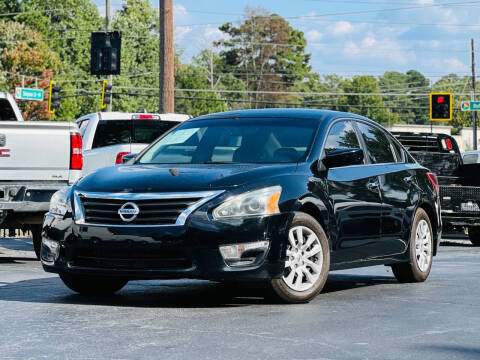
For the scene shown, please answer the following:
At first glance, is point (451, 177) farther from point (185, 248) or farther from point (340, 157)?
point (185, 248)

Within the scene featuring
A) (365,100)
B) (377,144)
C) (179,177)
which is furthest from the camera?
(365,100)

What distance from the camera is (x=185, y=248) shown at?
811cm

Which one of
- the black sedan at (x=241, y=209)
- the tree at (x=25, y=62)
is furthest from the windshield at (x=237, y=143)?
the tree at (x=25, y=62)

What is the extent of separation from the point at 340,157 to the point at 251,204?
1.30m

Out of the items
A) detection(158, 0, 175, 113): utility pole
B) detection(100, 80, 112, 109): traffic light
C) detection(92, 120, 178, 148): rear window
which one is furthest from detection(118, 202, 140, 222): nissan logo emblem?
detection(100, 80, 112, 109): traffic light

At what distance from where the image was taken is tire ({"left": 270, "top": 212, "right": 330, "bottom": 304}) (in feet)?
27.9

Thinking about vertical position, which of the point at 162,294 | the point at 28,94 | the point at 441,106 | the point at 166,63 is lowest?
the point at 162,294

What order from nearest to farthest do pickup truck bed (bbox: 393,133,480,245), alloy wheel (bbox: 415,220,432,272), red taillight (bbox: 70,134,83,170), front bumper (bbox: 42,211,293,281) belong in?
front bumper (bbox: 42,211,293,281) < alloy wheel (bbox: 415,220,432,272) < red taillight (bbox: 70,134,83,170) < pickup truck bed (bbox: 393,133,480,245)

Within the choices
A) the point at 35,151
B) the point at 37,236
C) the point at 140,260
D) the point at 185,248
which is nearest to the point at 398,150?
the point at 185,248

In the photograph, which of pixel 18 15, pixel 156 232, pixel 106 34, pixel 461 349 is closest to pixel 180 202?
pixel 156 232

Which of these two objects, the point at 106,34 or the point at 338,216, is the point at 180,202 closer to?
the point at 338,216

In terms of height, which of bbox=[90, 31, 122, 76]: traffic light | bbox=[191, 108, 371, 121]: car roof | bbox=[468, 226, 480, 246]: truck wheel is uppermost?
bbox=[90, 31, 122, 76]: traffic light

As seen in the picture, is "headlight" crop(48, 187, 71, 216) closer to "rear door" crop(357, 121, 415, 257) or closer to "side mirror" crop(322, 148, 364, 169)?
"side mirror" crop(322, 148, 364, 169)

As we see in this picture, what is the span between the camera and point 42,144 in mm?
13031
